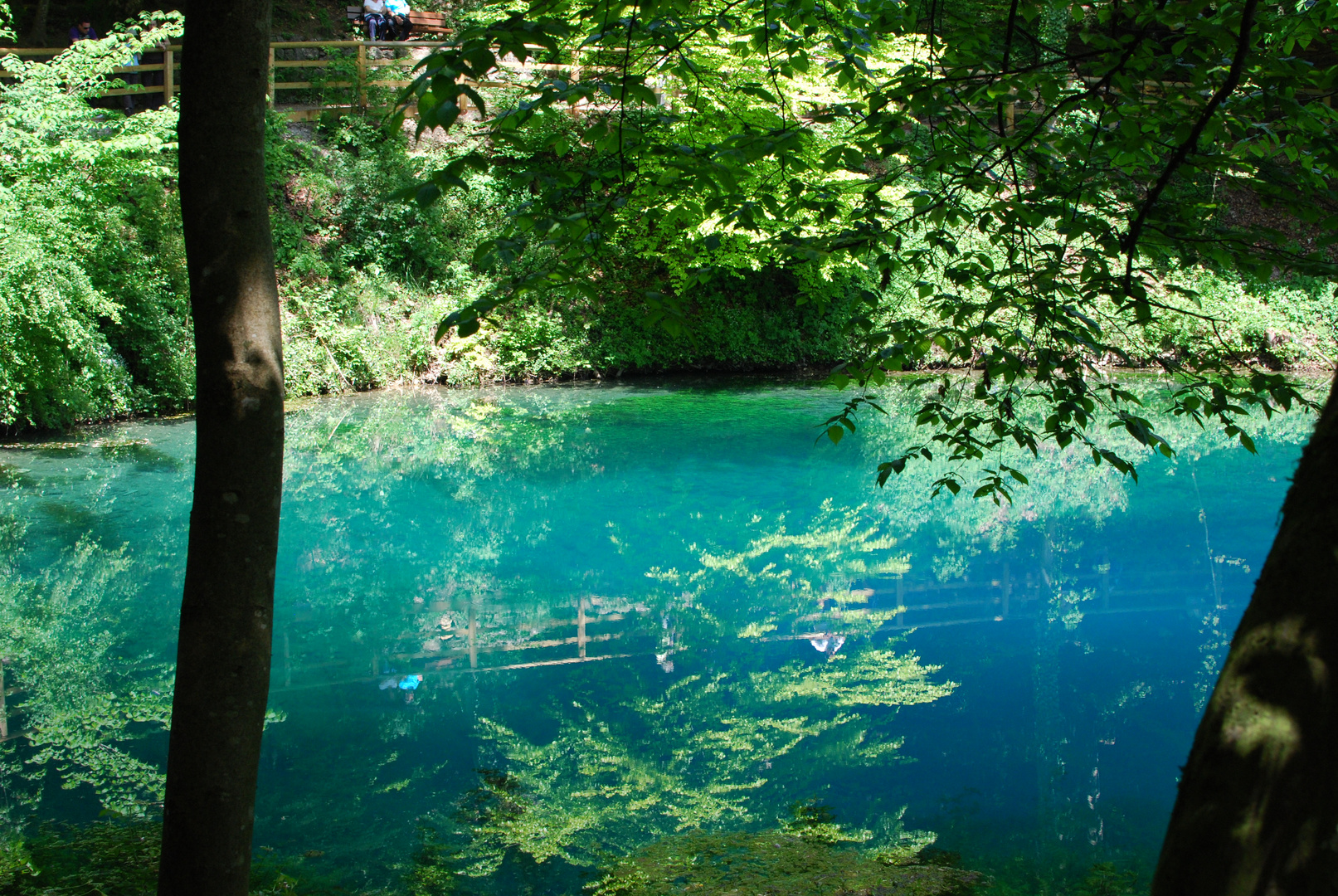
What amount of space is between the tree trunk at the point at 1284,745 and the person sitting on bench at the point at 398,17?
2118cm

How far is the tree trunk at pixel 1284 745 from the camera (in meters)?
1.11

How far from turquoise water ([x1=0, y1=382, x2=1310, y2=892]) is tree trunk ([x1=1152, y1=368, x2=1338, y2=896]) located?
2846 millimetres

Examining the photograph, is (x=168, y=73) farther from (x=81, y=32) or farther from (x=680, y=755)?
(x=680, y=755)

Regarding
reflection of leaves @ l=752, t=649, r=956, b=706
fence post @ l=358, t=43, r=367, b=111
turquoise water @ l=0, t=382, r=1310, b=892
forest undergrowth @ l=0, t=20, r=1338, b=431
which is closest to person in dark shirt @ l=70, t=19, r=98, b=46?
forest undergrowth @ l=0, t=20, r=1338, b=431

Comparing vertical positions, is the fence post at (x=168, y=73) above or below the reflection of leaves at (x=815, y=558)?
above

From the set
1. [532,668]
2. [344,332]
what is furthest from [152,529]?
[344,332]

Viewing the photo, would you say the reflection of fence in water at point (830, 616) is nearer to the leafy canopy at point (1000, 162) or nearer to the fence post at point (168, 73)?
the leafy canopy at point (1000, 162)

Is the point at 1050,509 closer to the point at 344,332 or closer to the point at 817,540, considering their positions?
the point at 817,540

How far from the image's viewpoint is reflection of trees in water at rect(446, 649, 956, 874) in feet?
13.3

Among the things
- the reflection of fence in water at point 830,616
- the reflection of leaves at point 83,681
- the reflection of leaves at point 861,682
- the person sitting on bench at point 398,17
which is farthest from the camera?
the person sitting on bench at point 398,17

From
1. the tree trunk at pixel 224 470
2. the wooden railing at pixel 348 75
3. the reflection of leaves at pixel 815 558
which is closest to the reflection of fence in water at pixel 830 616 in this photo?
the reflection of leaves at pixel 815 558

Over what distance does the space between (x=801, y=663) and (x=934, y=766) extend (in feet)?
4.38

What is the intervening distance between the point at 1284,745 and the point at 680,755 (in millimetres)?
3904

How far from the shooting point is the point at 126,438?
37.9ft
